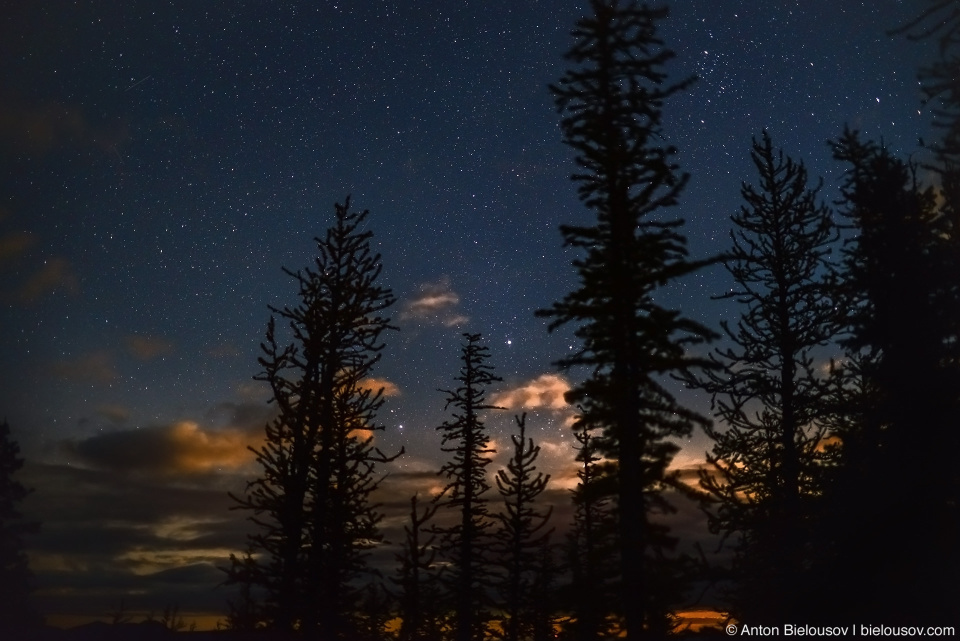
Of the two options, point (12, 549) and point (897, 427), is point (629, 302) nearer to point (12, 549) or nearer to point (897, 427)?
point (897, 427)

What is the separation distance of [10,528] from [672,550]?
3904 centimetres

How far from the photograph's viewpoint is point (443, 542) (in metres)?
31.6

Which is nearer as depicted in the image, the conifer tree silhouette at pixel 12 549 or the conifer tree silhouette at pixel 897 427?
the conifer tree silhouette at pixel 897 427

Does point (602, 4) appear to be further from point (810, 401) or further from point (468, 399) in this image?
point (468, 399)

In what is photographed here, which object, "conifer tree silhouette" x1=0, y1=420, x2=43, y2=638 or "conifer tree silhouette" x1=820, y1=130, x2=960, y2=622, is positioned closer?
"conifer tree silhouette" x1=820, y1=130, x2=960, y2=622

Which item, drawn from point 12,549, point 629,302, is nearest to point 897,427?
point 629,302

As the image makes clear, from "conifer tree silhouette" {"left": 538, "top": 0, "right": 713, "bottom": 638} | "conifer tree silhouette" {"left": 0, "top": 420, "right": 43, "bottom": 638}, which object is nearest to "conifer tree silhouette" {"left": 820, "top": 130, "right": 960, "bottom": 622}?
"conifer tree silhouette" {"left": 538, "top": 0, "right": 713, "bottom": 638}

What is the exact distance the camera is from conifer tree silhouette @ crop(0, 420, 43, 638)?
38.3 m

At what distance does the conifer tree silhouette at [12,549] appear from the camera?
38.3m

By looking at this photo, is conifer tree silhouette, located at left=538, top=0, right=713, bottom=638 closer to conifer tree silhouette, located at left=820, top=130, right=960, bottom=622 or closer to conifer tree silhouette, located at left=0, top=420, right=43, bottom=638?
conifer tree silhouette, located at left=820, top=130, right=960, bottom=622

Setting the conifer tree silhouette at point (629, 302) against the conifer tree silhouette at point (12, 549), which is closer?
the conifer tree silhouette at point (629, 302)

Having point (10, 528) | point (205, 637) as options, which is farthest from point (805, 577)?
point (10, 528)

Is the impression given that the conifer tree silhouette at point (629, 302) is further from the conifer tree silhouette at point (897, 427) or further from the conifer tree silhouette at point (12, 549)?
the conifer tree silhouette at point (12, 549)

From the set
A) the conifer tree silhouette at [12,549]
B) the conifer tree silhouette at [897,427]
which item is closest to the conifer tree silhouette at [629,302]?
the conifer tree silhouette at [897,427]
